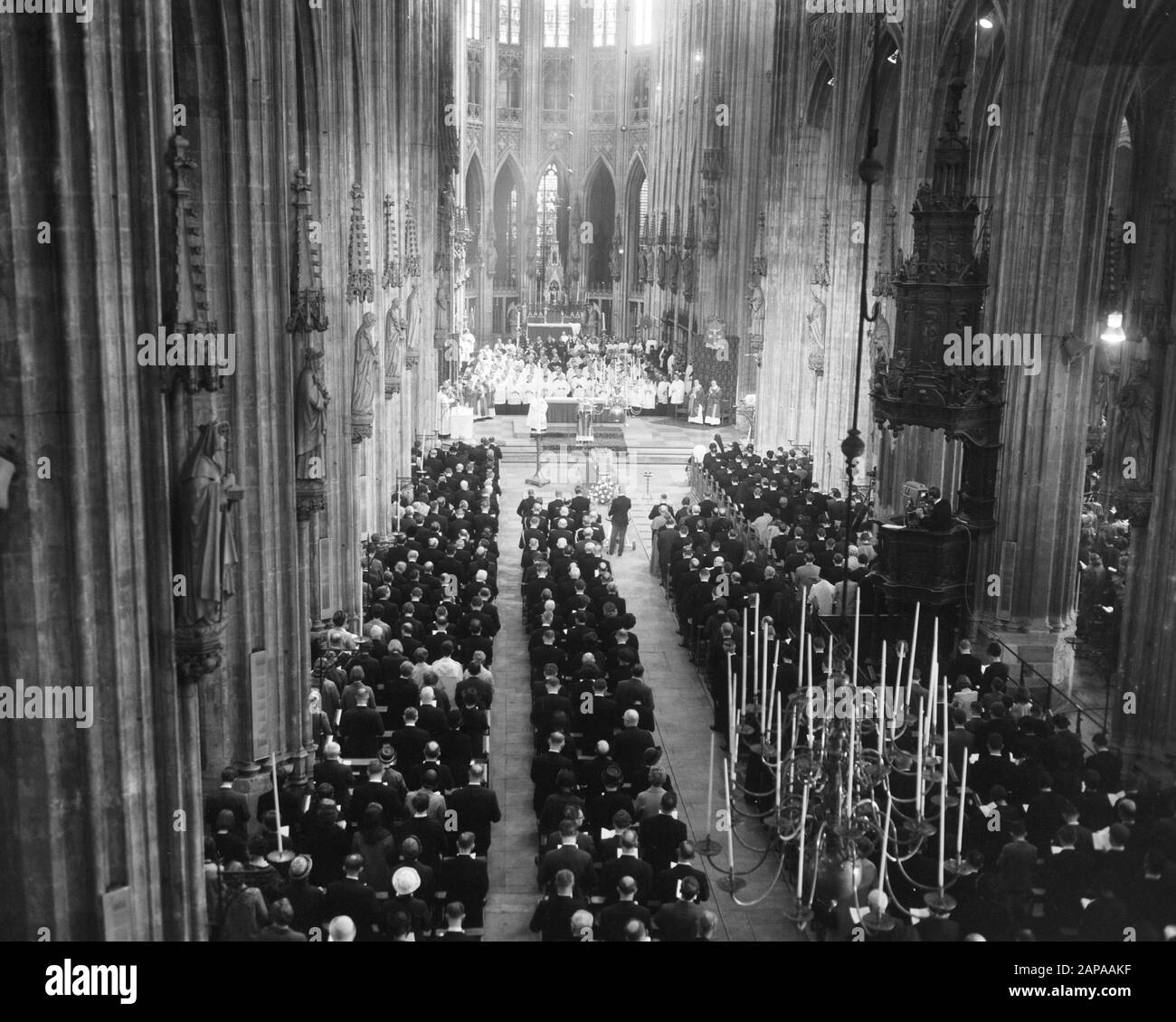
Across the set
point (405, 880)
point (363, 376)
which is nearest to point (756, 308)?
point (363, 376)

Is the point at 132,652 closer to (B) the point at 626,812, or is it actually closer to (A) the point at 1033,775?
(B) the point at 626,812

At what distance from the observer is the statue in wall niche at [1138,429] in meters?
18.0

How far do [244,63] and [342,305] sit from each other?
23.8ft

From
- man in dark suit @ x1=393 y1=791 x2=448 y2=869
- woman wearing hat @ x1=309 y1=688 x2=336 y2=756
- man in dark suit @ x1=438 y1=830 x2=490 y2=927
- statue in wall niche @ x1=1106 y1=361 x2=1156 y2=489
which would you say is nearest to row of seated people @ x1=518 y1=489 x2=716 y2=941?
man in dark suit @ x1=438 y1=830 x2=490 y2=927

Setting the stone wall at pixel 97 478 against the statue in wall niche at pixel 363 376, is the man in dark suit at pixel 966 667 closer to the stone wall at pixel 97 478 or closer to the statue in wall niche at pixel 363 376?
the statue in wall niche at pixel 363 376

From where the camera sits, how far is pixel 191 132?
15.6 m

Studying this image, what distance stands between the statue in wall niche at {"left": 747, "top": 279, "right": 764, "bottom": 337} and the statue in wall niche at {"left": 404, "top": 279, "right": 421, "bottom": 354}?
13365 mm

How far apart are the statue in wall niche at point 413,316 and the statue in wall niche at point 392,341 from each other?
10.0 feet

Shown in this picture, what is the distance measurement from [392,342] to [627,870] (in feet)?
62.4

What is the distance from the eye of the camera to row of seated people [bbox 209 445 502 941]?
1208 cm

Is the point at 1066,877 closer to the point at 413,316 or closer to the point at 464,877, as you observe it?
the point at 464,877

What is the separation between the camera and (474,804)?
47.8 feet

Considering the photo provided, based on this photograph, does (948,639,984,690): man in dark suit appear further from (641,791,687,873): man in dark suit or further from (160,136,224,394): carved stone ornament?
(160,136,224,394): carved stone ornament
